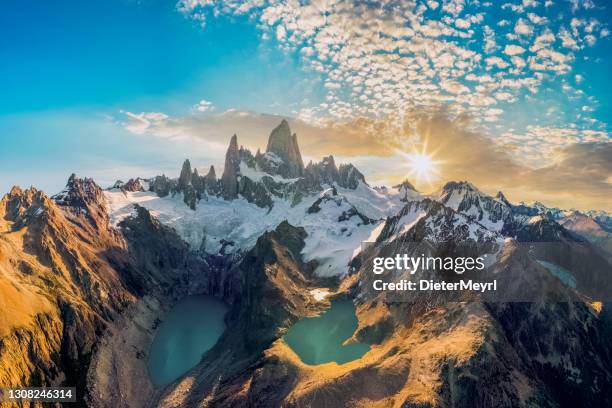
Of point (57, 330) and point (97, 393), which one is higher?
point (57, 330)

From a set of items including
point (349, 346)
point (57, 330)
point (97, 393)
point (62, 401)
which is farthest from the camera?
point (349, 346)

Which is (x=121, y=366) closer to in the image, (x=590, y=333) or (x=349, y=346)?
(x=349, y=346)

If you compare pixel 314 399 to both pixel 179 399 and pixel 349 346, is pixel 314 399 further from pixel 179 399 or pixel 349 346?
pixel 179 399

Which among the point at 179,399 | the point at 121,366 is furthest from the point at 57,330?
the point at 179,399

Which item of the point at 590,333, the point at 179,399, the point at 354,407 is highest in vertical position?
the point at 590,333

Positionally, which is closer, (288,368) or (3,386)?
(3,386)

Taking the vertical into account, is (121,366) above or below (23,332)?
below

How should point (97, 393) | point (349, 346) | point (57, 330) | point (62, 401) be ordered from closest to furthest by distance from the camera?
point (62, 401)
point (97, 393)
point (57, 330)
point (349, 346)

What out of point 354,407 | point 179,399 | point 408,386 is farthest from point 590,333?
point 179,399

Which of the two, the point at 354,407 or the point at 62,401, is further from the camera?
the point at 62,401
